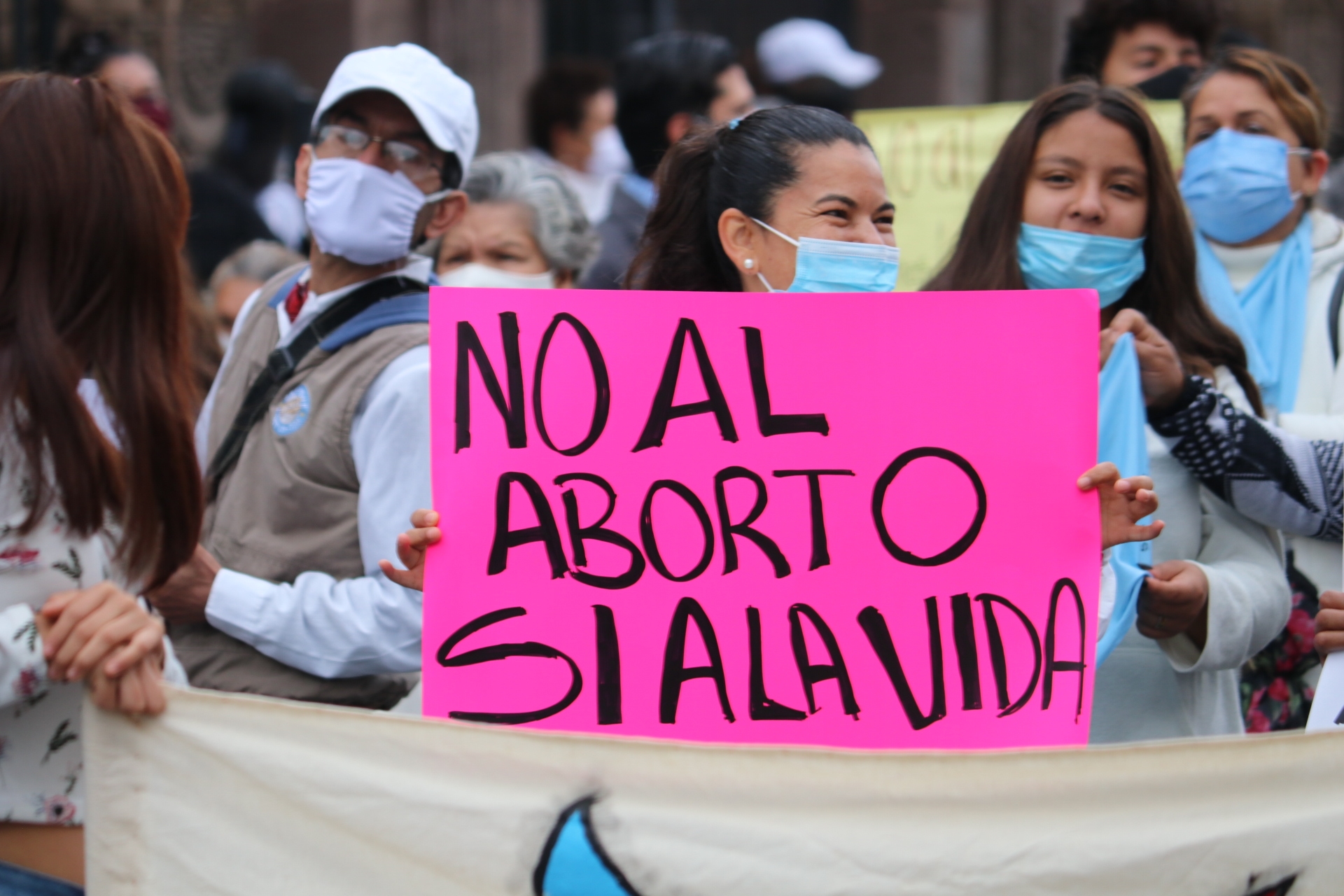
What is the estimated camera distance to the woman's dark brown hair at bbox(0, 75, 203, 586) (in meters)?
1.74

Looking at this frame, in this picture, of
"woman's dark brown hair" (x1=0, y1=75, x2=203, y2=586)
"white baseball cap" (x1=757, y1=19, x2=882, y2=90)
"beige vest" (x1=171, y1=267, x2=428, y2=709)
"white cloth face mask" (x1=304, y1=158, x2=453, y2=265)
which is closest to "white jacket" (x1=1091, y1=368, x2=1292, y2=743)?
"beige vest" (x1=171, y1=267, x2=428, y2=709)

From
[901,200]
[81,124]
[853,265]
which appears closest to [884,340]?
[853,265]

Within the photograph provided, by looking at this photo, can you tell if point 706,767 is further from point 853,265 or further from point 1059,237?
point 1059,237

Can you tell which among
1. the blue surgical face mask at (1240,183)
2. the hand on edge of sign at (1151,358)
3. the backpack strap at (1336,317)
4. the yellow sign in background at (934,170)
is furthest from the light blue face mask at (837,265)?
the yellow sign in background at (934,170)

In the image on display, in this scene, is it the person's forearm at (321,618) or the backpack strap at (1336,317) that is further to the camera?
the backpack strap at (1336,317)

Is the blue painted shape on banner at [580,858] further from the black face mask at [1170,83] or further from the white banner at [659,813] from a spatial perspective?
the black face mask at [1170,83]

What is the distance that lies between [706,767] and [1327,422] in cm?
165

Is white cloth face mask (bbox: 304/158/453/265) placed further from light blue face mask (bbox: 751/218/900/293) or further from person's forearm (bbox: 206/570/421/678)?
light blue face mask (bbox: 751/218/900/293)

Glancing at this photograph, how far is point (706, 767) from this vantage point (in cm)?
179

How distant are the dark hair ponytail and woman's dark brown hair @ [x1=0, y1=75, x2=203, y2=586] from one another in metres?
0.95

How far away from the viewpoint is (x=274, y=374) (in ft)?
8.44

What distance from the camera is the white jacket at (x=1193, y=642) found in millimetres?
2404

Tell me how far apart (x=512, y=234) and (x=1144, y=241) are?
4.69ft

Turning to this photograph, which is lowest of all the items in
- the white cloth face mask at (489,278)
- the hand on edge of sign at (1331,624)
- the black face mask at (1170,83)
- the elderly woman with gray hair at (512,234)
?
the hand on edge of sign at (1331,624)
